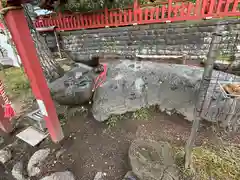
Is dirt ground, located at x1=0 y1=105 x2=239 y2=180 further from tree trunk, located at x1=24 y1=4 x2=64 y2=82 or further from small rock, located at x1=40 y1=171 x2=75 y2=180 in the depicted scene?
tree trunk, located at x1=24 y1=4 x2=64 y2=82

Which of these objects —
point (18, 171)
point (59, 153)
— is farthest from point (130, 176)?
point (18, 171)

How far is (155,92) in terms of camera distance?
10.6ft

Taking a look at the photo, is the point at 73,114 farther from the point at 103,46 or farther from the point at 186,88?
the point at 103,46

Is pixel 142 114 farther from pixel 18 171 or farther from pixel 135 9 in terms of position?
pixel 135 9

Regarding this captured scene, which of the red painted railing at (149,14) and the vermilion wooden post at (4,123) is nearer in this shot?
the vermilion wooden post at (4,123)

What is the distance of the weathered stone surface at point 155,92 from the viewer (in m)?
2.89

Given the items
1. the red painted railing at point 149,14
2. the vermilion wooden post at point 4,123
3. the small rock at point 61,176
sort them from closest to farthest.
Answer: the small rock at point 61,176, the vermilion wooden post at point 4,123, the red painted railing at point 149,14

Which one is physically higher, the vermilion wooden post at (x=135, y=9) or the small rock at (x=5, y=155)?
the vermilion wooden post at (x=135, y=9)

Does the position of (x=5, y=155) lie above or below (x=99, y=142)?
below

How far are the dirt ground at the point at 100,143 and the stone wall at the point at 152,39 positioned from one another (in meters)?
3.23

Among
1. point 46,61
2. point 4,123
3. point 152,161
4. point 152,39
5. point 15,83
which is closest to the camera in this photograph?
point 152,161

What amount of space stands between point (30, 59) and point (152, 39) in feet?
14.4

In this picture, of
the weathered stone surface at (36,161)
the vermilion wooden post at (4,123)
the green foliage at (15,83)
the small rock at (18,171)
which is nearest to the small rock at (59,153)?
the weathered stone surface at (36,161)

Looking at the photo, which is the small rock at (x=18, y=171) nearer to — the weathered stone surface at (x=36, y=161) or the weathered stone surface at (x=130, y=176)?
the weathered stone surface at (x=36, y=161)
